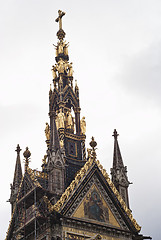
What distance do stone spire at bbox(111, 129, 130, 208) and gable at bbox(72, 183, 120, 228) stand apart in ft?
8.04

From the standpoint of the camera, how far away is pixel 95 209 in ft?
126

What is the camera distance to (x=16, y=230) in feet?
128

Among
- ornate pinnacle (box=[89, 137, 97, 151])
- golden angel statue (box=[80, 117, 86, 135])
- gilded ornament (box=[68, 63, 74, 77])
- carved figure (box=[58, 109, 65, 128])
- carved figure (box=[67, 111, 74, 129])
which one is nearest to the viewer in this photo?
ornate pinnacle (box=[89, 137, 97, 151])

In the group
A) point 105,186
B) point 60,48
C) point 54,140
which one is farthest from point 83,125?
point 60,48

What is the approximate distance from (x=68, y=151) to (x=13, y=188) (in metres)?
5.35

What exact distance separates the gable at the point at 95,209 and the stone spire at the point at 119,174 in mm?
Result: 2451

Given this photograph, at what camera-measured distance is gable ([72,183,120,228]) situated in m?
37.8

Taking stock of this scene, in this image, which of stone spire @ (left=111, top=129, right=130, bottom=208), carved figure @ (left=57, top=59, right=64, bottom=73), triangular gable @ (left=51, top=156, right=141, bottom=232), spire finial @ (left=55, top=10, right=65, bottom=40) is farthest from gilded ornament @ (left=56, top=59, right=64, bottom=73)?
triangular gable @ (left=51, top=156, right=141, bottom=232)

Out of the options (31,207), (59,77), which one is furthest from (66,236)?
(59,77)

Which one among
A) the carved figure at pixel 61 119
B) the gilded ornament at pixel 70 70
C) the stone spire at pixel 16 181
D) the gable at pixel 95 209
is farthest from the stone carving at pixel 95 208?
the gilded ornament at pixel 70 70

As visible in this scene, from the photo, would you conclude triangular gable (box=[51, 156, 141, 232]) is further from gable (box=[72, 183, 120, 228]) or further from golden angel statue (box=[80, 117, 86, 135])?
golden angel statue (box=[80, 117, 86, 135])

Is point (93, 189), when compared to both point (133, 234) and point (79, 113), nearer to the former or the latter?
point (133, 234)

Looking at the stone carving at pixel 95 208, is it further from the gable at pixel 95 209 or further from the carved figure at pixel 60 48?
the carved figure at pixel 60 48

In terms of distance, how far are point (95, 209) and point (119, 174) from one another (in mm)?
5079
